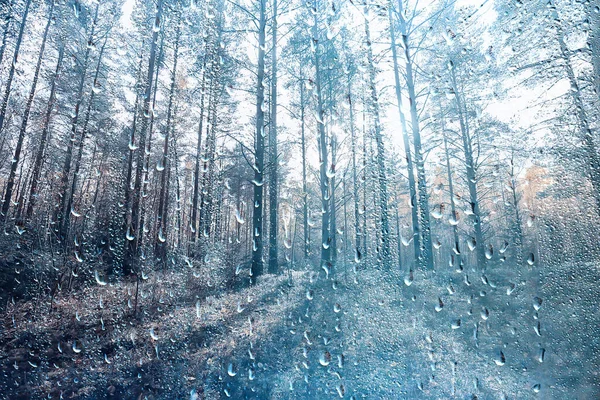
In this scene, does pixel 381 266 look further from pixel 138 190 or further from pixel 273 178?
pixel 138 190

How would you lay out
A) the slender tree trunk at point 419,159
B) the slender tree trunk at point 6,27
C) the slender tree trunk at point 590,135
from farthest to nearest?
the slender tree trunk at point 419,159 < the slender tree trunk at point 6,27 < the slender tree trunk at point 590,135

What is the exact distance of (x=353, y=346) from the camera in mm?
2568

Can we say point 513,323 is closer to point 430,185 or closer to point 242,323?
point 430,185

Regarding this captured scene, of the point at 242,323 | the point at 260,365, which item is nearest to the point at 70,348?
the point at 242,323

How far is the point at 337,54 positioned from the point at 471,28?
23.3 feet

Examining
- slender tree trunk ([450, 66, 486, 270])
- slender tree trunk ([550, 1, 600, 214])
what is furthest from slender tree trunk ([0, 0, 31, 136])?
slender tree trunk ([550, 1, 600, 214])

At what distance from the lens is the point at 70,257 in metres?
4.07

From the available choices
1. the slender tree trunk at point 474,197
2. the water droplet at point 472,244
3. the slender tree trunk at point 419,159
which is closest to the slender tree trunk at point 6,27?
the slender tree trunk at point 419,159

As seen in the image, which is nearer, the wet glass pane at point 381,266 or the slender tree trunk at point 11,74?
the wet glass pane at point 381,266

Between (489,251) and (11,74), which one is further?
(11,74)

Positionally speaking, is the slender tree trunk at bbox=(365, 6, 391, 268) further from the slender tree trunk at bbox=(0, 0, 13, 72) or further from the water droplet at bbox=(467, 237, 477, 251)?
the slender tree trunk at bbox=(0, 0, 13, 72)

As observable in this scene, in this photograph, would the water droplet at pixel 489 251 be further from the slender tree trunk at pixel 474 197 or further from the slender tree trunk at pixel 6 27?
the slender tree trunk at pixel 6 27

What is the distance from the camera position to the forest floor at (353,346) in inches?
70.7

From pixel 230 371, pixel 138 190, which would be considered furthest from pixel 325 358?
pixel 138 190
